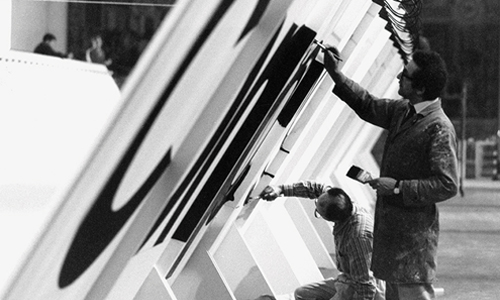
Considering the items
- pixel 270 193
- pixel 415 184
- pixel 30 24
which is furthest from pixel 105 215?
pixel 30 24

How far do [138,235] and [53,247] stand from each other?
1.00 feet

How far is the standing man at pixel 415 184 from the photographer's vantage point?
3426 millimetres

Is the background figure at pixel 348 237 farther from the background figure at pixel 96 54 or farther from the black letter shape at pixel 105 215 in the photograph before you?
the background figure at pixel 96 54

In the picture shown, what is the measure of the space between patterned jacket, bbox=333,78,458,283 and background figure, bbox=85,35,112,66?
1476 cm

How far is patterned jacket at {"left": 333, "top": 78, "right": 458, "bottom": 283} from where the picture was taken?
135 inches

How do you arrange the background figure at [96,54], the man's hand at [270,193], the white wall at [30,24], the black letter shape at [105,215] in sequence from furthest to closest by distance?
the background figure at [96,54], the white wall at [30,24], the man's hand at [270,193], the black letter shape at [105,215]

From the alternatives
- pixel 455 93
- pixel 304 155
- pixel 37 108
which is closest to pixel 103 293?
pixel 37 108

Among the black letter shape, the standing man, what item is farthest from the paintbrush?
the black letter shape

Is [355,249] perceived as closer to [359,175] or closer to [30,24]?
[359,175]

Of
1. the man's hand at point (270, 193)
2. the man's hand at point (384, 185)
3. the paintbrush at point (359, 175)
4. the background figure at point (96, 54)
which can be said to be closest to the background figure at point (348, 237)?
the man's hand at point (270, 193)

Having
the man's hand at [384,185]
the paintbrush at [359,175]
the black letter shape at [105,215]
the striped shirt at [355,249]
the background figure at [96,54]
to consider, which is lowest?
the background figure at [96,54]

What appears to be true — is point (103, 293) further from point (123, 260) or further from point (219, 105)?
point (219, 105)

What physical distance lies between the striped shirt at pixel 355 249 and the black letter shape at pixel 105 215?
10.7ft

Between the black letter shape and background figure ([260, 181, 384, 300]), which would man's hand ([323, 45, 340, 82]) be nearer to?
background figure ([260, 181, 384, 300])
